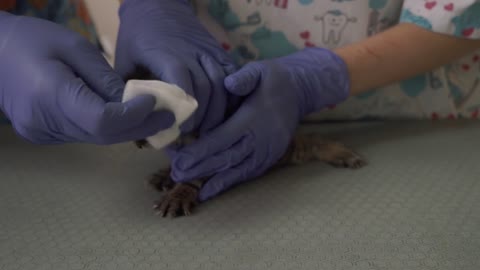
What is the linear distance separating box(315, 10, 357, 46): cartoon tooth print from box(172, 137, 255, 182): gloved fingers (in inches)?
14.2

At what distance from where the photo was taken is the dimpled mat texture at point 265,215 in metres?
0.62

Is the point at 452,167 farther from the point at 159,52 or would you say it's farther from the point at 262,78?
the point at 159,52

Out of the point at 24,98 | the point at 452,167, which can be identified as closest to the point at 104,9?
the point at 24,98

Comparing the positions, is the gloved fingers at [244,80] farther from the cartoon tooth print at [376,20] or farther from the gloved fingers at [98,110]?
the cartoon tooth print at [376,20]

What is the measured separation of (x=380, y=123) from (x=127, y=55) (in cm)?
61

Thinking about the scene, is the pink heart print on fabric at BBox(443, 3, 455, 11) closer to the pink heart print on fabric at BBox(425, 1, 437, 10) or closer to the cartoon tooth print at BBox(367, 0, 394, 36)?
the pink heart print on fabric at BBox(425, 1, 437, 10)

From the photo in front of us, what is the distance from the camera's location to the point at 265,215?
74 cm

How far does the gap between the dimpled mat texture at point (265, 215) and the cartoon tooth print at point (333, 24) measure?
23 centimetres

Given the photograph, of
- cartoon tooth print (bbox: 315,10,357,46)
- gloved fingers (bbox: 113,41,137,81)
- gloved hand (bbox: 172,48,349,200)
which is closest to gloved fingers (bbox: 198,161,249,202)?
gloved hand (bbox: 172,48,349,200)

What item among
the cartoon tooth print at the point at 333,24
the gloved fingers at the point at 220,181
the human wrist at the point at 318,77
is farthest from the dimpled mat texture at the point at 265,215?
the cartoon tooth print at the point at 333,24

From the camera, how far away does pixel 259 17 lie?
3.33ft

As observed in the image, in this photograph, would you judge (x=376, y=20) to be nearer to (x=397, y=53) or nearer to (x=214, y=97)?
(x=397, y=53)

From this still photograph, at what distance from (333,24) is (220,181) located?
1.43 feet

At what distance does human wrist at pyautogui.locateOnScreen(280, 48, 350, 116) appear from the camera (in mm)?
889
